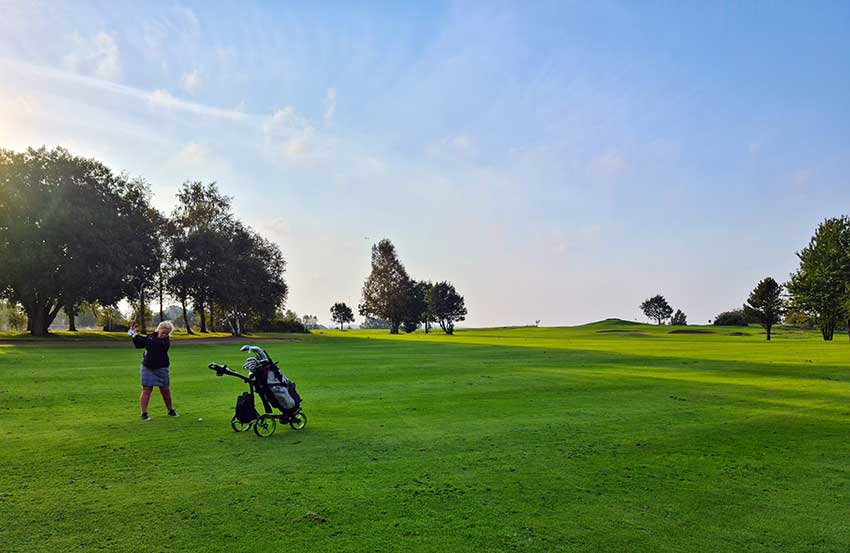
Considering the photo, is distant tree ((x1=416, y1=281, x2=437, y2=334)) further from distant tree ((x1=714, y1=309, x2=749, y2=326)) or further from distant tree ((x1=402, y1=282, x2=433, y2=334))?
distant tree ((x1=714, y1=309, x2=749, y2=326))

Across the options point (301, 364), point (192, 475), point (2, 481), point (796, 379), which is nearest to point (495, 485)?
point (192, 475)

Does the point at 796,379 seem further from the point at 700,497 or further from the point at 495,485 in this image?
the point at 495,485

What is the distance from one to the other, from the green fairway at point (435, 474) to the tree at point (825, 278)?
199 feet

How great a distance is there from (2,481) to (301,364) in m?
20.2

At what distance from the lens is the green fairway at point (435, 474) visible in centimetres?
580

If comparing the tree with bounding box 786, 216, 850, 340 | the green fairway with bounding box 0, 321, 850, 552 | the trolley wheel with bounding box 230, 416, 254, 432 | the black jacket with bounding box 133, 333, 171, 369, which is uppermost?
the tree with bounding box 786, 216, 850, 340

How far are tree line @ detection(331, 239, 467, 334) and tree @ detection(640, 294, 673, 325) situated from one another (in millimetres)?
69148

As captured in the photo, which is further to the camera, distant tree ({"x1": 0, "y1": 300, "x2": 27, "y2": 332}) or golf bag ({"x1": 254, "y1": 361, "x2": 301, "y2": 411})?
distant tree ({"x1": 0, "y1": 300, "x2": 27, "y2": 332})

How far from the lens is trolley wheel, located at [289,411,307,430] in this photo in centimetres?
1105

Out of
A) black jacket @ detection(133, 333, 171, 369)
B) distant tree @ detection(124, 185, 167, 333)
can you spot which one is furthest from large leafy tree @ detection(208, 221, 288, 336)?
black jacket @ detection(133, 333, 171, 369)

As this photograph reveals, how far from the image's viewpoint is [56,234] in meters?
45.4

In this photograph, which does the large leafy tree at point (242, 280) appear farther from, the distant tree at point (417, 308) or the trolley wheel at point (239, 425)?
the trolley wheel at point (239, 425)

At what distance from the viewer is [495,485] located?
7.48m

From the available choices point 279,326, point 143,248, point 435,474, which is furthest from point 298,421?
point 279,326
